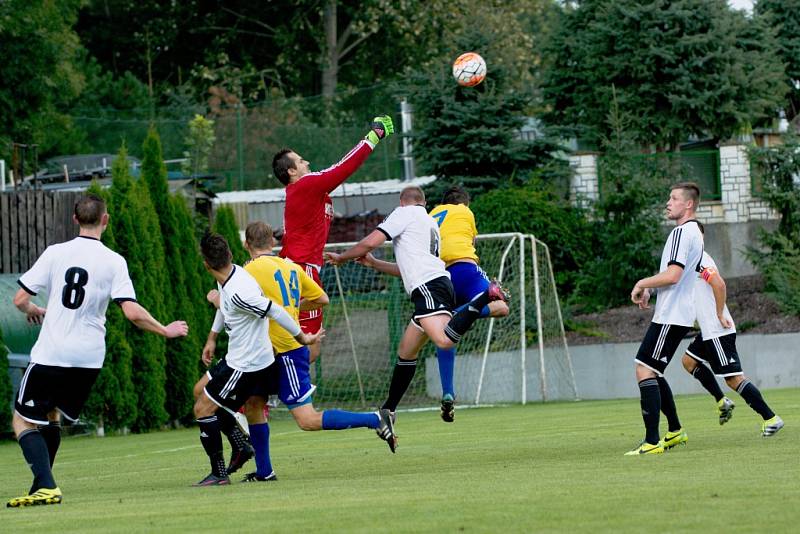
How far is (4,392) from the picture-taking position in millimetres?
17156

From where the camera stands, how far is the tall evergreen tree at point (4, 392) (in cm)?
1712

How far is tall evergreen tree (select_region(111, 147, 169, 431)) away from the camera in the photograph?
62.1 ft

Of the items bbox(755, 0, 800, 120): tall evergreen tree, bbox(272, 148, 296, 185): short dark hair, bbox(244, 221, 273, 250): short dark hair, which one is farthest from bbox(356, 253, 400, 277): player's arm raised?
bbox(755, 0, 800, 120): tall evergreen tree

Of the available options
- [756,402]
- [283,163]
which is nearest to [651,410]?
[756,402]

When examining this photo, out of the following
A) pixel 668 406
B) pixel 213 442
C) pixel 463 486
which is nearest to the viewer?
pixel 463 486

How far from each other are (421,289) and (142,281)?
787 centimetres

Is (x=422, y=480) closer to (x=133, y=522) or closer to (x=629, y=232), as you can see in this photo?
(x=133, y=522)

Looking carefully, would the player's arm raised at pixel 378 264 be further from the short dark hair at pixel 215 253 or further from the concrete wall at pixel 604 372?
the concrete wall at pixel 604 372

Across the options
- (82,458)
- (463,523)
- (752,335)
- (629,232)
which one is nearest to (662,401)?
(463,523)

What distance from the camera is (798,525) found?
6.10m

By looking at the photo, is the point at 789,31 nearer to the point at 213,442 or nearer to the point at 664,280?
the point at 664,280

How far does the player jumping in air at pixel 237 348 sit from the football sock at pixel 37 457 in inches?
52.9

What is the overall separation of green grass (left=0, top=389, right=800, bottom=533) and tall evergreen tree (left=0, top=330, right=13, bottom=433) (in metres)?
2.56

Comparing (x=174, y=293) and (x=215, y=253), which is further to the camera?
(x=174, y=293)
